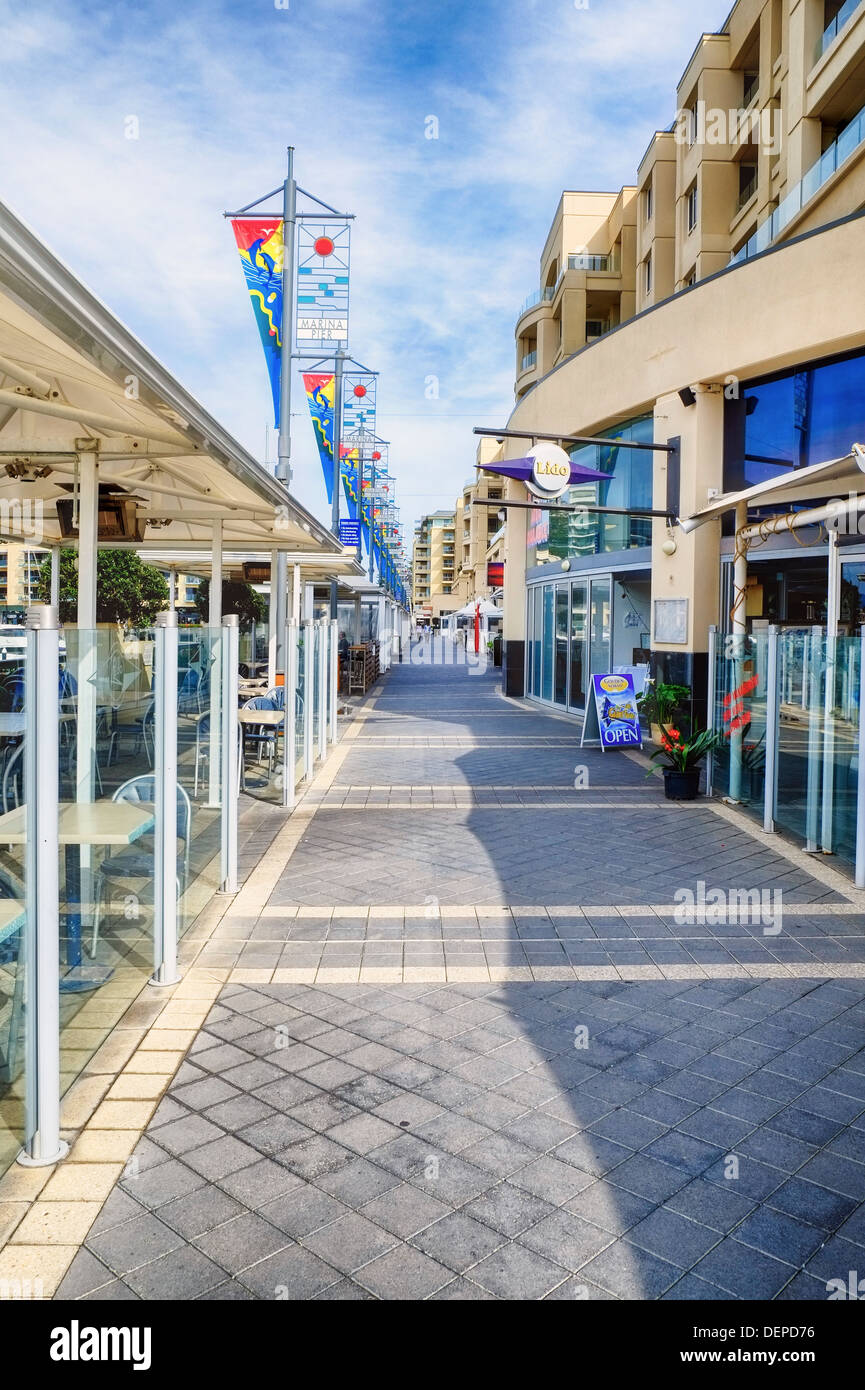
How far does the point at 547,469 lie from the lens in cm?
1091

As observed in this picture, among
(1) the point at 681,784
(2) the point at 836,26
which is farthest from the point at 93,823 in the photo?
(2) the point at 836,26

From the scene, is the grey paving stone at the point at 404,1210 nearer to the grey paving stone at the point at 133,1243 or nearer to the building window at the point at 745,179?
the grey paving stone at the point at 133,1243

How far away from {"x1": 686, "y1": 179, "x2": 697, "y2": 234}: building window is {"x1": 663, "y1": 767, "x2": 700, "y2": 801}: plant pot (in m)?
20.7

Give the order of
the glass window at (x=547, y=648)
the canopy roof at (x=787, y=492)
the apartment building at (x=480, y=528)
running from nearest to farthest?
1. the canopy roof at (x=787, y=492)
2. the glass window at (x=547, y=648)
3. the apartment building at (x=480, y=528)

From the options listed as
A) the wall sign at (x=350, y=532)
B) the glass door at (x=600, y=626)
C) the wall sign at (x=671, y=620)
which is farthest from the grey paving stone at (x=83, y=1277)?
the wall sign at (x=350, y=532)

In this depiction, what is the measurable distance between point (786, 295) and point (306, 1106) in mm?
10383

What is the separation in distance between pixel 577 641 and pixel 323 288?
23.9ft

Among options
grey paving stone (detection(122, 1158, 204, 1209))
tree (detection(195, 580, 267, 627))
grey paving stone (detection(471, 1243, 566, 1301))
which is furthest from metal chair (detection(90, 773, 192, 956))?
tree (detection(195, 580, 267, 627))

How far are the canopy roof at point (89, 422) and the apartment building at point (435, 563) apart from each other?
122 m


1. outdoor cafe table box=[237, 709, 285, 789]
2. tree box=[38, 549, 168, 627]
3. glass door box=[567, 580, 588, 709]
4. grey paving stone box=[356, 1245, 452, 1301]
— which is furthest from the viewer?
tree box=[38, 549, 168, 627]

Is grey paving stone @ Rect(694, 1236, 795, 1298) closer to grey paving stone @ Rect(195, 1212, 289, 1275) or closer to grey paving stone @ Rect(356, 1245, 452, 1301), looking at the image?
grey paving stone @ Rect(356, 1245, 452, 1301)

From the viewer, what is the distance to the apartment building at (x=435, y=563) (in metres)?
144

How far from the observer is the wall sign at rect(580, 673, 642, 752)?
1344cm

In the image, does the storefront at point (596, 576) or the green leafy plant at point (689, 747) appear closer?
the green leafy plant at point (689, 747)
